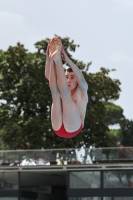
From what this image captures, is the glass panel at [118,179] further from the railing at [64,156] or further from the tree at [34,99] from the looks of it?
the tree at [34,99]

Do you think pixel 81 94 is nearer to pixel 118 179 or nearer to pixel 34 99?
pixel 118 179

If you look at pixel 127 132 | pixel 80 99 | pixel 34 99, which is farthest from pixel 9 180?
pixel 127 132

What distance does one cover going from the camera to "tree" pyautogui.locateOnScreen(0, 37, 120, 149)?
49.3 metres

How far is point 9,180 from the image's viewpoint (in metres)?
35.6

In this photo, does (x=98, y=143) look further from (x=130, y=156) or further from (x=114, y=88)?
(x=130, y=156)

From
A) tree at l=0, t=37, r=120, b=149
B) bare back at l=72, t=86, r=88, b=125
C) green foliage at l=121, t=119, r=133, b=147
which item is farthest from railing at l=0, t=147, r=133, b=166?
green foliage at l=121, t=119, r=133, b=147

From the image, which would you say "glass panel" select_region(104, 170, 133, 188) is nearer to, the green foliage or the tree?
the tree

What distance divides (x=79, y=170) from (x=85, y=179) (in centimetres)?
50

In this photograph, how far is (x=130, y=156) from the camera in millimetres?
34125

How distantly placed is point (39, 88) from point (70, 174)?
15.8 m

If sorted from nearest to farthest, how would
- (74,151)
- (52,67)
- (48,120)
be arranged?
(52,67) < (74,151) < (48,120)

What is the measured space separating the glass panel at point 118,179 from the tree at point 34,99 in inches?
573

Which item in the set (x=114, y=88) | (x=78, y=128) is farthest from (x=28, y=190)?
(x=78, y=128)

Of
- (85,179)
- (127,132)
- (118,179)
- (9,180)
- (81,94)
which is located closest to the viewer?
(81,94)
